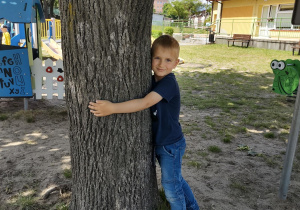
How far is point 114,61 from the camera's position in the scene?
171cm

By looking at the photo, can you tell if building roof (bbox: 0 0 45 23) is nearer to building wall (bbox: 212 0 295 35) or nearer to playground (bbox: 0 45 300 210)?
→ playground (bbox: 0 45 300 210)

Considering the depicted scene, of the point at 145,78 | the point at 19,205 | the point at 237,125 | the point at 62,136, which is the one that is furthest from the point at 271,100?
the point at 19,205

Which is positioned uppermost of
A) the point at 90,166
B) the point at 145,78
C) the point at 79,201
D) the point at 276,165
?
the point at 145,78

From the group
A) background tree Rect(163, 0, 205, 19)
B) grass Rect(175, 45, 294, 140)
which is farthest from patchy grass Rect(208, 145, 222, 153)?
background tree Rect(163, 0, 205, 19)

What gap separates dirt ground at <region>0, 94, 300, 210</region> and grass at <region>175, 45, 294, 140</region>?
35cm

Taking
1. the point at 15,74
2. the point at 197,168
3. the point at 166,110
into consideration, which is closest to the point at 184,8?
the point at 15,74

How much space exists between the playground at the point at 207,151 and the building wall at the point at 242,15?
17.1m

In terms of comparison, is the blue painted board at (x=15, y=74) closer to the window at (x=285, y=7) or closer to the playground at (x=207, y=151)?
the playground at (x=207, y=151)

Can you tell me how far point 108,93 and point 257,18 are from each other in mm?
23117

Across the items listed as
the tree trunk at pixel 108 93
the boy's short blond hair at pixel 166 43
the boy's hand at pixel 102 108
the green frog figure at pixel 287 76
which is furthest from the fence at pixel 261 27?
the boy's hand at pixel 102 108

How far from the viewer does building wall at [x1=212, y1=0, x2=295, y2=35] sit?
22.0m

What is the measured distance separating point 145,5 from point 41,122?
3.57 m

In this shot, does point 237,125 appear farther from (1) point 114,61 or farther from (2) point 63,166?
(1) point 114,61

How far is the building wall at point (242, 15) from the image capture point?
2198cm
